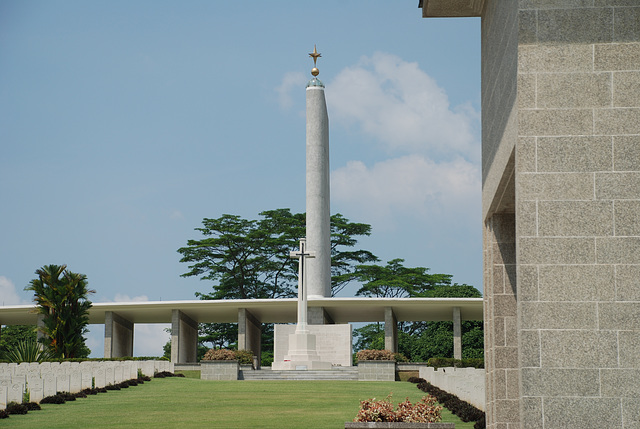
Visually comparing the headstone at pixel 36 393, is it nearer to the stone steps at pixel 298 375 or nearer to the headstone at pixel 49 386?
the headstone at pixel 49 386

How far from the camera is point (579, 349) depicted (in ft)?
25.8

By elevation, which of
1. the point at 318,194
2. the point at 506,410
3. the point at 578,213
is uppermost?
the point at 318,194

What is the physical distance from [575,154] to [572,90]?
0.67 meters

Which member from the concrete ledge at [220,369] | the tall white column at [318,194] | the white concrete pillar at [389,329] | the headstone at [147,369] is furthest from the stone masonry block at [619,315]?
the tall white column at [318,194]

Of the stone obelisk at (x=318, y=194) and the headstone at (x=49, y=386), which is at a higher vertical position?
the stone obelisk at (x=318, y=194)

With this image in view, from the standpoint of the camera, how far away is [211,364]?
3319 centimetres

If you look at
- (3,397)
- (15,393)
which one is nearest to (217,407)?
(15,393)

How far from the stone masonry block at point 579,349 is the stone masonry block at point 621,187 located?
1.36 metres

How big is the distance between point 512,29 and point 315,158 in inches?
1474

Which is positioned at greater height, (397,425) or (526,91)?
(526,91)

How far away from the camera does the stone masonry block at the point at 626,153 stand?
8039 mm

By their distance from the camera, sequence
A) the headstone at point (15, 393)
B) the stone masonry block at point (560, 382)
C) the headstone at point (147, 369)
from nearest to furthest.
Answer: the stone masonry block at point (560, 382)
the headstone at point (15, 393)
the headstone at point (147, 369)

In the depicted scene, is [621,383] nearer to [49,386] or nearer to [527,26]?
[527,26]

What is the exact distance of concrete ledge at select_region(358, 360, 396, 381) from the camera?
3192 cm
